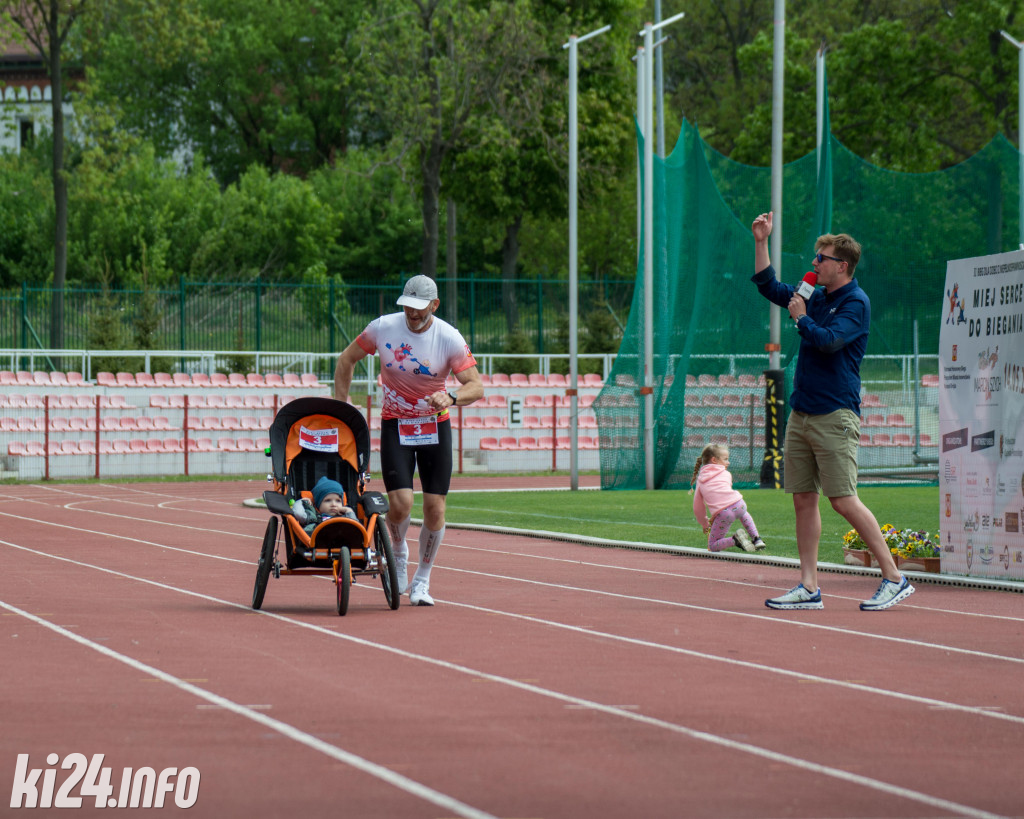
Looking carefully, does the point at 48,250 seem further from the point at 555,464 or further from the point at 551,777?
the point at 551,777

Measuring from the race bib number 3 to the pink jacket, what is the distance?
5088mm

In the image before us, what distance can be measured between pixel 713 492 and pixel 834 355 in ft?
15.6

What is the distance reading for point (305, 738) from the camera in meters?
6.11

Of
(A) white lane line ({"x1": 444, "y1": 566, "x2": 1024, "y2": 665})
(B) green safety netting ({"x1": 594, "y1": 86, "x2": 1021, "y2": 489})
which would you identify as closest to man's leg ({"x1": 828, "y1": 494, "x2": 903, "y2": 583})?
(A) white lane line ({"x1": 444, "y1": 566, "x2": 1024, "y2": 665})

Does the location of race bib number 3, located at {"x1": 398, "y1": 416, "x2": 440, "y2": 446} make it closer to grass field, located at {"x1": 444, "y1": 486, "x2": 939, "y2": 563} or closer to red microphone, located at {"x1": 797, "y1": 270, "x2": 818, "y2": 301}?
red microphone, located at {"x1": 797, "y1": 270, "x2": 818, "y2": 301}

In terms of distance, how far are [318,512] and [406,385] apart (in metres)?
1.02

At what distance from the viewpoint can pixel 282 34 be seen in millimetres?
72438

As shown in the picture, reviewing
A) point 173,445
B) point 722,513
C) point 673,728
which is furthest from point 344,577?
point 173,445

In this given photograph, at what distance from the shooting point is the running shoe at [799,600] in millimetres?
10242

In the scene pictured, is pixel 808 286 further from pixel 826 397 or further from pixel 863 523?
pixel 863 523

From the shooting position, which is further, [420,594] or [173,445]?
[173,445]

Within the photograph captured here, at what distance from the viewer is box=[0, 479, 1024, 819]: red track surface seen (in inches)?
210

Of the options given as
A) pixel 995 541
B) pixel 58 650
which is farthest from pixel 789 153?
pixel 58 650

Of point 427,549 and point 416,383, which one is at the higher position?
point 416,383
